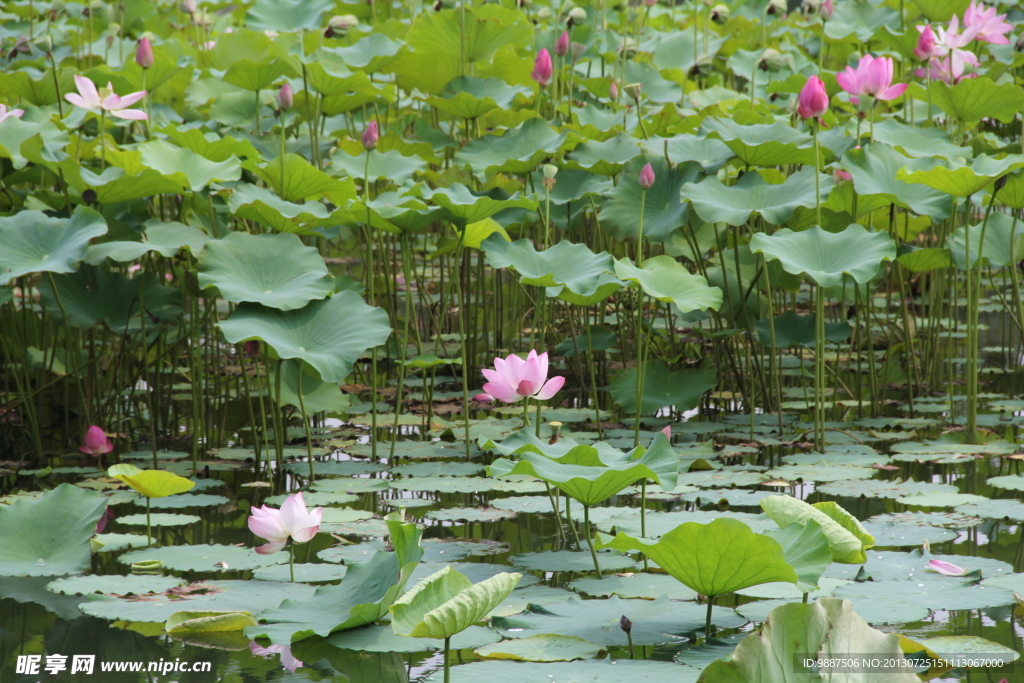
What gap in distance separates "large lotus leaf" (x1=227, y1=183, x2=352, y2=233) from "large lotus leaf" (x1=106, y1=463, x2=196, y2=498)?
2.55 feet

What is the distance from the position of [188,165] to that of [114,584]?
4.11 feet

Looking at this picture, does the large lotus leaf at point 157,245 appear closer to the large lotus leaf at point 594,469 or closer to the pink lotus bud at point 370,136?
the pink lotus bud at point 370,136

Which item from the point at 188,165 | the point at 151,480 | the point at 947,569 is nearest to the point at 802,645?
the point at 947,569

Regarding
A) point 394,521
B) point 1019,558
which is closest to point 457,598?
point 394,521

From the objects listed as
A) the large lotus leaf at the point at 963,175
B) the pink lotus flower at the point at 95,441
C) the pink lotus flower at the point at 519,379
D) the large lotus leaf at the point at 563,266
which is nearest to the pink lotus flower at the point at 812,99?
the large lotus leaf at the point at 963,175

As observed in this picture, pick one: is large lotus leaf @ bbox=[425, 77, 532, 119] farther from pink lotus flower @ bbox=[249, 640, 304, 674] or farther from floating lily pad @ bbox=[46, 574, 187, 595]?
pink lotus flower @ bbox=[249, 640, 304, 674]

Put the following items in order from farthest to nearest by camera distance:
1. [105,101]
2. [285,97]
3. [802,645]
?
[285,97] < [105,101] < [802,645]

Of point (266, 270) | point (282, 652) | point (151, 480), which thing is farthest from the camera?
point (266, 270)

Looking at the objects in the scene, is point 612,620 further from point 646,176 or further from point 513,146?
point 513,146

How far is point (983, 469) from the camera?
211 centimetres

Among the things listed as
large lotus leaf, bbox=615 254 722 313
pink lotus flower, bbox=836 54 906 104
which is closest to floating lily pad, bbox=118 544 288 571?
large lotus leaf, bbox=615 254 722 313

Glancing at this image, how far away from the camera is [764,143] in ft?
7.75

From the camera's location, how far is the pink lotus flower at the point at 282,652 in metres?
1.20

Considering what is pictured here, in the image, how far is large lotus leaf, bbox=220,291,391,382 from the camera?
1.92 meters
